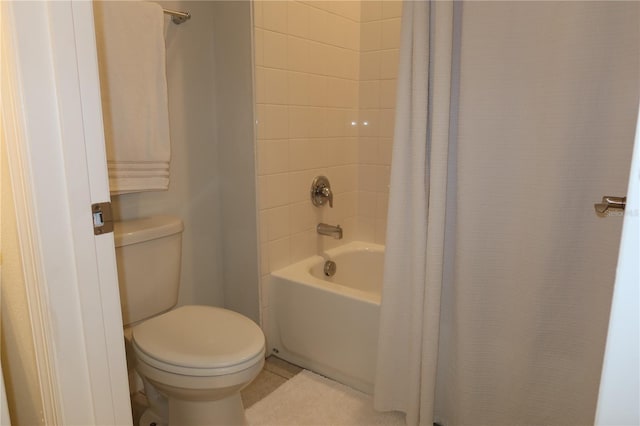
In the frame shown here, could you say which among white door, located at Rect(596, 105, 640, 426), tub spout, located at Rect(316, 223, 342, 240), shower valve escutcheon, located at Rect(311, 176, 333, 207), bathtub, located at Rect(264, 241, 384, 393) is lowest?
bathtub, located at Rect(264, 241, 384, 393)

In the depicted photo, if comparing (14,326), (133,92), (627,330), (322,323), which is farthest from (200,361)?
(627,330)

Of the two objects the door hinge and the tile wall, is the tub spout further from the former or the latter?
the door hinge

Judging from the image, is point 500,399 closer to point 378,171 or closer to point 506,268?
point 506,268

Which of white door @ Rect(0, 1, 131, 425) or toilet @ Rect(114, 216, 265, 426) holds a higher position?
white door @ Rect(0, 1, 131, 425)

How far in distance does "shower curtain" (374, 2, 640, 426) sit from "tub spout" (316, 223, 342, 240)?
70 centimetres

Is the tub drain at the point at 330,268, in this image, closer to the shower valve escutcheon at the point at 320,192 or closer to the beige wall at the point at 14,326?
the shower valve escutcheon at the point at 320,192

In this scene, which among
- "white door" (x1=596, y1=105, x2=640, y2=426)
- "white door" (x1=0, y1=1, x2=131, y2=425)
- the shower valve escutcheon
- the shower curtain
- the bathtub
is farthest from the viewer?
the shower valve escutcheon

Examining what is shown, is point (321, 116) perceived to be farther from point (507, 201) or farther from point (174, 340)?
point (174, 340)

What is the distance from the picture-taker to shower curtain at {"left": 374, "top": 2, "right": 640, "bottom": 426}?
→ 3.93ft

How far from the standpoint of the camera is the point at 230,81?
1.93 m

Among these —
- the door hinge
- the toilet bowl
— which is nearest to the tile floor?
the toilet bowl

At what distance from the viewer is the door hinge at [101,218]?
0.75 m

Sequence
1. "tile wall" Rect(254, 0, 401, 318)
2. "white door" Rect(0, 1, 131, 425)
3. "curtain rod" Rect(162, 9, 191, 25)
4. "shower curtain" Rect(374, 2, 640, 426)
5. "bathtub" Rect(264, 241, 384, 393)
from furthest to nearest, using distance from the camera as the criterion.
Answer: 1. "tile wall" Rect(254, 0, 401, 318)
2. "bathtub" Rect(264, 241, 384, 393)
3. "curtain rod" Rect(162, 9, 191, 25)
4. "shower curtain" Rect(374, 2, 640, 426)
5. "white door" Rect(0, 1, 131, 425)

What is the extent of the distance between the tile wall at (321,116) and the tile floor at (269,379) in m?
0.46
